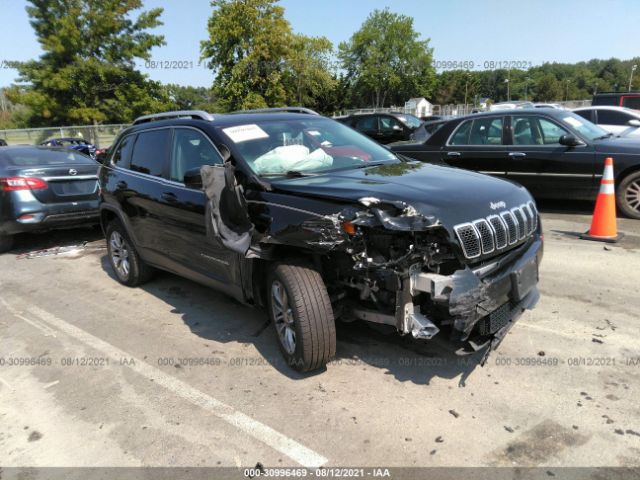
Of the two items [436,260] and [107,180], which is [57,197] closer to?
[107,180]

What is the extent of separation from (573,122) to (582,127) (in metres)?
0.19

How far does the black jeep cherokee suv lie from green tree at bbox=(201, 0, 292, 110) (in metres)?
38.9

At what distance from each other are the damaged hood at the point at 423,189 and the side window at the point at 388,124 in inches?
488

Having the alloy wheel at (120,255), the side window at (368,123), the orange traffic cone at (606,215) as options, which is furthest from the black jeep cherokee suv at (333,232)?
the side window at (368,123)

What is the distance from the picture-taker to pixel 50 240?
8484 mm

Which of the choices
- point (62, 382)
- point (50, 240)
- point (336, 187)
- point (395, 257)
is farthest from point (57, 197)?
point (395, 257)

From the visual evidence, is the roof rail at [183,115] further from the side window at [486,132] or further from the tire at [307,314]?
the side window at [486,132]

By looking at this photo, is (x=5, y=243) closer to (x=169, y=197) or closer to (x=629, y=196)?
(x=169, y=197)

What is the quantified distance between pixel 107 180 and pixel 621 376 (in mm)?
5320

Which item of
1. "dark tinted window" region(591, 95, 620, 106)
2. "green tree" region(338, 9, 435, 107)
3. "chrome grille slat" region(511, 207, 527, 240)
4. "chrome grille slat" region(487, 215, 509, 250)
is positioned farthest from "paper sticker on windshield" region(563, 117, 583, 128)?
"green tree" region(338, 9, 435, 107)

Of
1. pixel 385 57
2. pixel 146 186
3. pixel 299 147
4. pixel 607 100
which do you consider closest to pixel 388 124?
pixel 607 100

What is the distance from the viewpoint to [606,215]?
20.7 ft

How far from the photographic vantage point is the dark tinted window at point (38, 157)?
24.3ft

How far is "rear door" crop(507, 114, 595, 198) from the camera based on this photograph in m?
7.46
